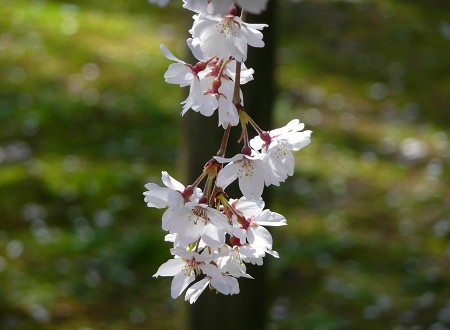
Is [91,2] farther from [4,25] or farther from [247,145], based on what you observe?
[247,145]

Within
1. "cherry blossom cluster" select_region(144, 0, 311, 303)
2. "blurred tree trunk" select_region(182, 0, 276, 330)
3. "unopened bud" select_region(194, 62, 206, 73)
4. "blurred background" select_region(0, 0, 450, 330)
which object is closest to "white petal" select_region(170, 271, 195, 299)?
"cherry blossom cluster" select_region(144, 0, 311, 303)

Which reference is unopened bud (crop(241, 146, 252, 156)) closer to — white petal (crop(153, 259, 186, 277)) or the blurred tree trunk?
white petal (crop(153, 259, 186, 277))

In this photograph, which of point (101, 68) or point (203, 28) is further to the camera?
point (101, 68)

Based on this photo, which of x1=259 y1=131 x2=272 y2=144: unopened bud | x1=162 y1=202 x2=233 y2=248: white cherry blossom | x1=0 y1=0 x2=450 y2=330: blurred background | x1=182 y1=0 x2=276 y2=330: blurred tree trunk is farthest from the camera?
x1=0 y1=0 x2=450 y2=330: blurred background

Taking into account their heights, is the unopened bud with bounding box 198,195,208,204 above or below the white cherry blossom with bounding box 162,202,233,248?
above

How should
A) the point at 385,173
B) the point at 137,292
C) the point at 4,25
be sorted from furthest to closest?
1. the point at 4,25
2. the point at 385,173
3. the point at 137,292

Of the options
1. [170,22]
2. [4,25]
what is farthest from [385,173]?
[4,25]
